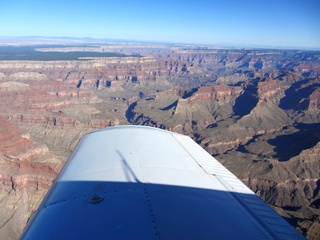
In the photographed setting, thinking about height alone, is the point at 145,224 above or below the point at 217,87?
above

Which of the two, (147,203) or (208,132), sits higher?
(147,203)

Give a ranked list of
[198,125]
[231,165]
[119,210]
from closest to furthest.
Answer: [119,210] → [231,165] → [198,125]

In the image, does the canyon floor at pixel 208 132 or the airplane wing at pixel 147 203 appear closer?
the airplane wing at pixel 147 203

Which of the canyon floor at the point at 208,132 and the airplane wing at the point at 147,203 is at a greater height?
the airplane wing at the point at 147,203

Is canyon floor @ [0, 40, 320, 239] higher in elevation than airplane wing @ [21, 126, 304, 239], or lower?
lower

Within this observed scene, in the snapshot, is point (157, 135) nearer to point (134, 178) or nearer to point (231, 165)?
point (134, 178)

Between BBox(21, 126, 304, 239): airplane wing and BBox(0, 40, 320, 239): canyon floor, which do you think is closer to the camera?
BBox(21, 126, 304, 239): airplane wing

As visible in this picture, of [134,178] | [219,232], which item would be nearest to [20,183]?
[134,178]

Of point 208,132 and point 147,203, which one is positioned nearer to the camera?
point 147,203
